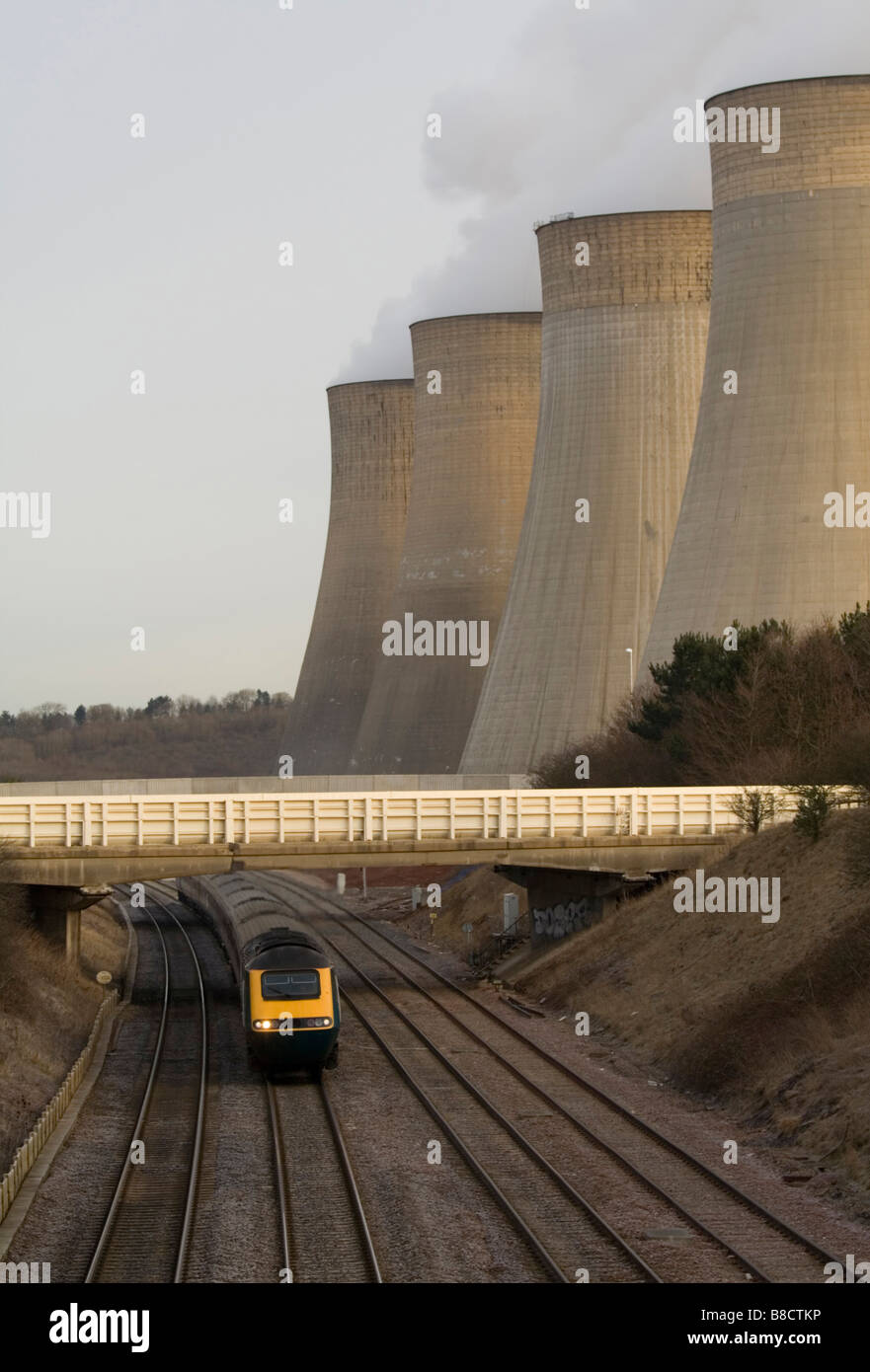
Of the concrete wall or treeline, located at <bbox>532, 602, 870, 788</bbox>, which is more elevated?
treeline, located at <bbox>532, 602, 870, 788</bbox>

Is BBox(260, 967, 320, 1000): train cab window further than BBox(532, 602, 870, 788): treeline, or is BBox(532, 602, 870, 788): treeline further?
BBox(532, 602, 870, 788): treeline

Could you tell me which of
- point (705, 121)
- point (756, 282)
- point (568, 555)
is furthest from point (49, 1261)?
point (568, 555)

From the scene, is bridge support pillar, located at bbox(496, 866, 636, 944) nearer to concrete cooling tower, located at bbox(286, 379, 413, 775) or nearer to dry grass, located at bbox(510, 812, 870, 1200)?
dry grass, located at bbox(510, 812, 870, 1200)

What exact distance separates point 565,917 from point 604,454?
16.9 meters

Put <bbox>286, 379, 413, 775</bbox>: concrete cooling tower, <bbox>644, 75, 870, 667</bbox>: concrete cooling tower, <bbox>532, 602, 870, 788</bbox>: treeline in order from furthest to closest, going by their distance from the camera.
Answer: <bbox>286, 379, 413, 775</bbox>: concrete cooling tower, <bbox>644, 75, 870, 667</bbox>: concrete cooling tower, <bbox>532, 602, 870, 788</bbox>: treeline

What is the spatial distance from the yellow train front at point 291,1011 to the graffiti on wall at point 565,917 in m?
8.89

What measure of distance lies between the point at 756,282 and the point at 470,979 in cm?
1358

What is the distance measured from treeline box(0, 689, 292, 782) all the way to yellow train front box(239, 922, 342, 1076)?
7813cm

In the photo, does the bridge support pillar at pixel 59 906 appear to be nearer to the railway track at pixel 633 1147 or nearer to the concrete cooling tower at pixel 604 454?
the railway track at pixel 633 1147

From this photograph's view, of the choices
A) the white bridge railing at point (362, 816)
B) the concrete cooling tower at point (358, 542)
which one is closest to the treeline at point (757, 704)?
the white bridge railing at point (362, 816)

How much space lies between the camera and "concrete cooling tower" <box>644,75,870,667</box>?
33.4m

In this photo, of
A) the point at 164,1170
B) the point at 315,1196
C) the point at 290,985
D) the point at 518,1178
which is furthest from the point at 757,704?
the point at 315,1196

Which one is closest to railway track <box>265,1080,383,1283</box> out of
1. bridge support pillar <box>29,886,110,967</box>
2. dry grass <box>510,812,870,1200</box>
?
dry grass <box>510,812,870,1200</box>
